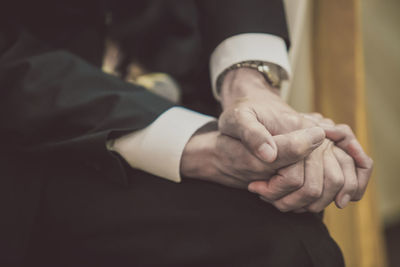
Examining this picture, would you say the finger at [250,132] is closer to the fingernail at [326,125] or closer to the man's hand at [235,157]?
the man's hand at [235,157]

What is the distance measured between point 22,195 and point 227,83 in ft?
1.34

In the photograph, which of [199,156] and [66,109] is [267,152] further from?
[66,109]

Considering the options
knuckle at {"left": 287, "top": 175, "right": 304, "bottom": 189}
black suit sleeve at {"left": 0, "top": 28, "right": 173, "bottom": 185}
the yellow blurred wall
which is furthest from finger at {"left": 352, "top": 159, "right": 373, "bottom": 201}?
the yellow blurred wall

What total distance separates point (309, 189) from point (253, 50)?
285 millimetres

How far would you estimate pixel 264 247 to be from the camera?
41 cm

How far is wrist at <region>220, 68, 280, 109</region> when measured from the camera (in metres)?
0.54

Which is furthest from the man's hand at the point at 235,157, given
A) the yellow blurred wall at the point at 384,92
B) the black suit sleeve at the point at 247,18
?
the yellow blurred wall at the point at 384,92

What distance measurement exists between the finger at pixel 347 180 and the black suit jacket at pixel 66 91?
28 centimetres

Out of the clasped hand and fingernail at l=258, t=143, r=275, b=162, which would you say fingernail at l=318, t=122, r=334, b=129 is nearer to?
the clasped hand

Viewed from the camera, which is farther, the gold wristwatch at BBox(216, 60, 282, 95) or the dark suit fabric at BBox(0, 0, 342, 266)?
the gold wristwatch at BBox(216, 60, 282, 95)

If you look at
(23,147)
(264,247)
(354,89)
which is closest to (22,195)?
(23,147)

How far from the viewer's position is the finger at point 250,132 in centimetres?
36

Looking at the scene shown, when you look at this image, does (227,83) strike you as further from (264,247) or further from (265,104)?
(264,247)

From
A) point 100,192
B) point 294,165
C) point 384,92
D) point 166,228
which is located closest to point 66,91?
point 100,192
